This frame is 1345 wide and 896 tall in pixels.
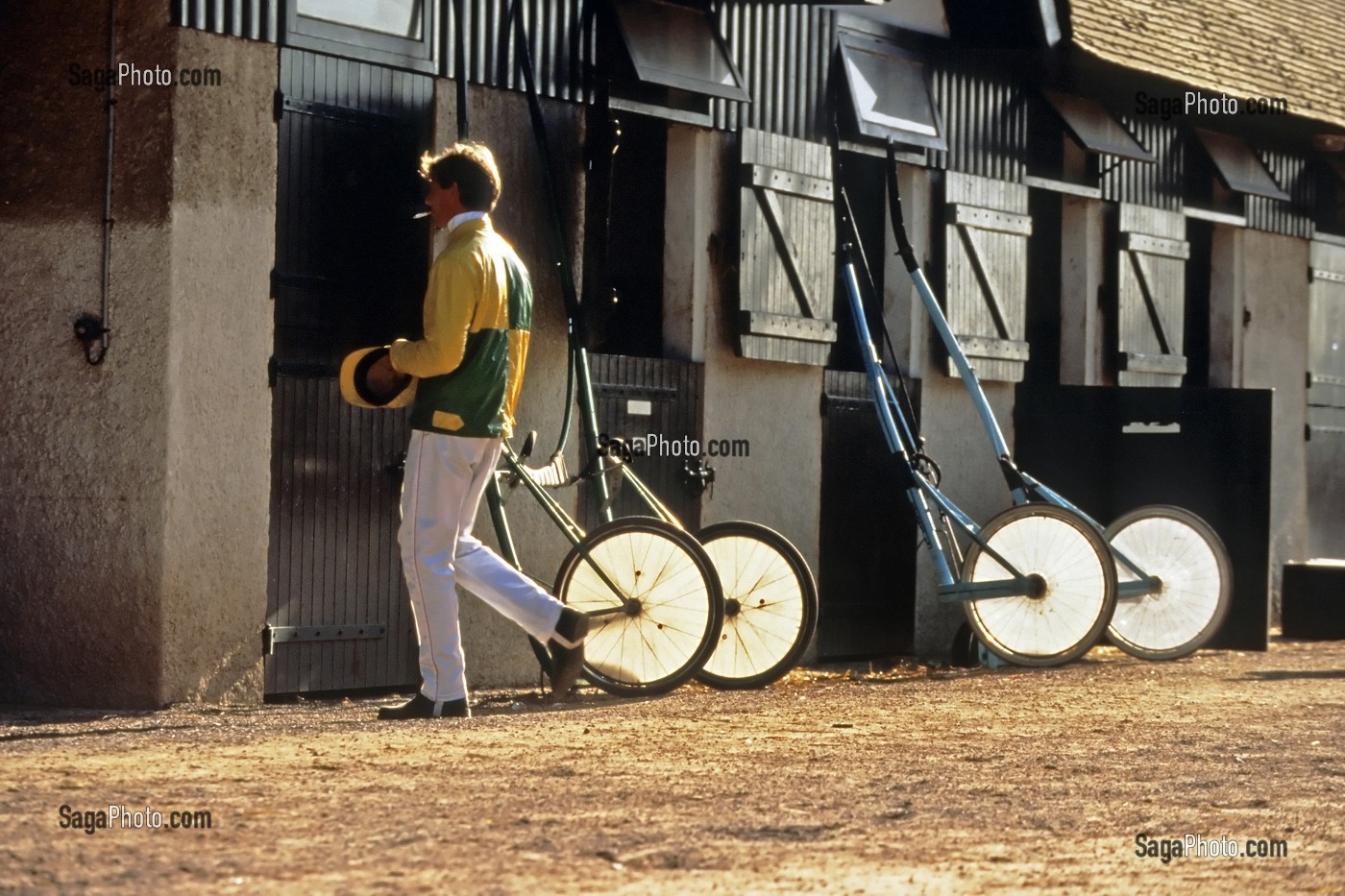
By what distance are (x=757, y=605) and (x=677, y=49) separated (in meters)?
3.05

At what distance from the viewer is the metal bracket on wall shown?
29.6 feet

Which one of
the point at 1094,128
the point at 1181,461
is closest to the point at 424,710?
the point at 1181,461

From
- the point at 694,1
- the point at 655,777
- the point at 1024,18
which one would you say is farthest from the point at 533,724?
the point at 1024,18

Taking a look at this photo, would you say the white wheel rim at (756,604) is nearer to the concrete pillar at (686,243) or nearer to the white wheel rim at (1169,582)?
the concrete pillar at (686,243)

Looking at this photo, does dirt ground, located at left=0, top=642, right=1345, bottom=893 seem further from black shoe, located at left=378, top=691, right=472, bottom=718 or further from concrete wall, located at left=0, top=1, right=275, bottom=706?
concrete wall, located at left=0, top=1, right=275, bottom=706

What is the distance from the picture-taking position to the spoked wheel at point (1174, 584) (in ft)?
39.6

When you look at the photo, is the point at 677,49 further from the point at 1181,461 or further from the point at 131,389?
the point at 1181,461

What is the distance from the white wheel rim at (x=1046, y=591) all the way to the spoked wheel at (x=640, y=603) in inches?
106

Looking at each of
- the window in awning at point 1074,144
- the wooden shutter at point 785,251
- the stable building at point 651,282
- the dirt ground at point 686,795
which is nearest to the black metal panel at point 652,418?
the stable building at point 651,282

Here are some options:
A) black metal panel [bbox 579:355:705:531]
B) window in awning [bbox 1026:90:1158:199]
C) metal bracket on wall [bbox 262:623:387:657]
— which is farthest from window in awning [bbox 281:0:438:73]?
window in awning [bbox 1026:90:1158:199]

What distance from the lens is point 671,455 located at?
36.7ft

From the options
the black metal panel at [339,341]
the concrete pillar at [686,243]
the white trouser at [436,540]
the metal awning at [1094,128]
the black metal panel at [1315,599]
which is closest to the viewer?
the white trouser at [436,540]

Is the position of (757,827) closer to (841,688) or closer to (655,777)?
(655,777)

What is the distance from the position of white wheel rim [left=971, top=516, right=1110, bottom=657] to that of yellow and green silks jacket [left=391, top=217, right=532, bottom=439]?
3822 millimetres
